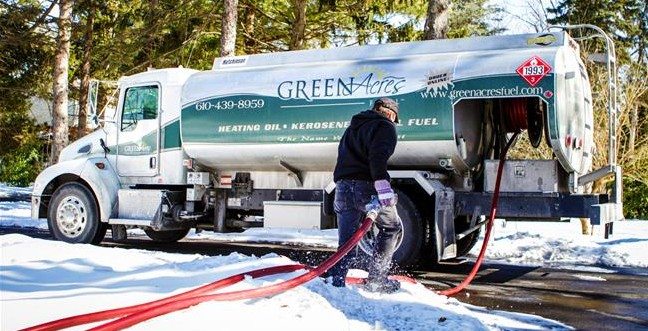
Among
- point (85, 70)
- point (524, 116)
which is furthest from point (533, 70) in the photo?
point (85, 70)

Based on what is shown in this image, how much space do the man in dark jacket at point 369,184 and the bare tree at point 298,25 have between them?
12.3m

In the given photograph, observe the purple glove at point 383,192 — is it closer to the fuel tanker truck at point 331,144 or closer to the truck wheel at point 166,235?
the fuel tanker truck at point 331,144

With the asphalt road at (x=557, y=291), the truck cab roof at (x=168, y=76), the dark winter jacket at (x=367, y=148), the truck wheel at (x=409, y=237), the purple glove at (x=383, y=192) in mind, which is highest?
the truck cab roof at (x=168, y=76)

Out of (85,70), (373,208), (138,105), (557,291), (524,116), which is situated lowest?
(557,291)

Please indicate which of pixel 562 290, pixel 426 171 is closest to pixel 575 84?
pixel 426 171

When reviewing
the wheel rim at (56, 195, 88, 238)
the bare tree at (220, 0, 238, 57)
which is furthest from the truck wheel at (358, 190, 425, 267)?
the bare tree at (220, 0, 238, 57)

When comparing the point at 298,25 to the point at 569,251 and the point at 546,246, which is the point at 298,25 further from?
the point at 569,251

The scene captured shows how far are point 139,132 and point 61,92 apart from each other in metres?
8.96

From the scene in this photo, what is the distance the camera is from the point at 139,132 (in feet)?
36.0

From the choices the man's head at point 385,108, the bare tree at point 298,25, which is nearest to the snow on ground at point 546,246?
the man's head at point 385,108

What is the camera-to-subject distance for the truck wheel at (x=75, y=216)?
35.8 ft

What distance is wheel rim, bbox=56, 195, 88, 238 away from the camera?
1099 cm

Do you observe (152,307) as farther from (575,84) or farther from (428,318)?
(575,84)

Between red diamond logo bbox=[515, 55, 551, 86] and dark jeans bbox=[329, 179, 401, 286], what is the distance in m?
2.90
